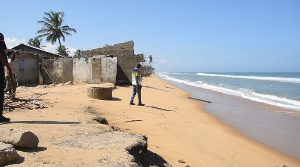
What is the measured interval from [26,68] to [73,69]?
303cm

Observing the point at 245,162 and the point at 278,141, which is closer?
the point at 245,162

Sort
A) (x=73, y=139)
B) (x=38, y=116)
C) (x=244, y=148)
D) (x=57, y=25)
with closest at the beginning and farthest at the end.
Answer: (x=73, y=139) < (x=38, y=116) < (x=244, y=148) < (x=57, y=25)

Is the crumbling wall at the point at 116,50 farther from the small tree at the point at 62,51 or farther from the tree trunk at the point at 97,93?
the small tree at the point at 62,51

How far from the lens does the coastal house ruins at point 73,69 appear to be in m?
17.3

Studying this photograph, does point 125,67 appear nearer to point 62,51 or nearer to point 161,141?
point 161,141

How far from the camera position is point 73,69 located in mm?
18453

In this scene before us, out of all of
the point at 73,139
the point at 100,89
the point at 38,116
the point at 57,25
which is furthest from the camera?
the point at 57,25

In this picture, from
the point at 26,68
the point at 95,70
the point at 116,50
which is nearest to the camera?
the point at 95,70

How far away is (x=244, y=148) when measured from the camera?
6055 mm

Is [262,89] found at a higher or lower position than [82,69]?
lower

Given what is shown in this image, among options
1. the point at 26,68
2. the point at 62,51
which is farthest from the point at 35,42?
the point at 26,68

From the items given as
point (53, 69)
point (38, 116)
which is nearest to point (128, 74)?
point (53, 69)

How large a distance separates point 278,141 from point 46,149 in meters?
5.91

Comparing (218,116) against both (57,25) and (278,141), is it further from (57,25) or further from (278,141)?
(57,25)
